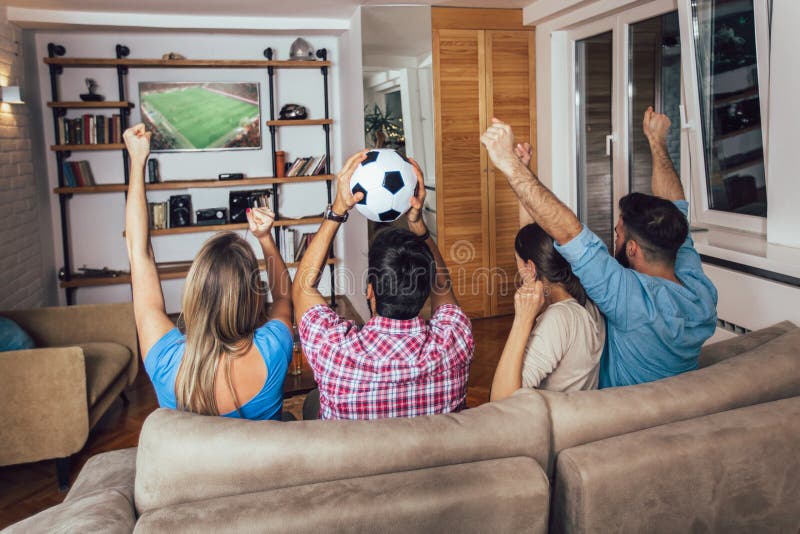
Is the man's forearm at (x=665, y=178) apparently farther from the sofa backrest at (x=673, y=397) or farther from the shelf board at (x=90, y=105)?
the shelf board at (x=90, y=105)

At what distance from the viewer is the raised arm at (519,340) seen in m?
1.64

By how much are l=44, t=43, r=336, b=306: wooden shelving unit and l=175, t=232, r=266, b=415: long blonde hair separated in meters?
3.72

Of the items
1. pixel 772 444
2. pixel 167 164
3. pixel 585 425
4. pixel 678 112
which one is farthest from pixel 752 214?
pixel 167 164

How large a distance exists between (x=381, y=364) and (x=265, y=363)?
334mm

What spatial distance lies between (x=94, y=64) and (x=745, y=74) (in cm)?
429

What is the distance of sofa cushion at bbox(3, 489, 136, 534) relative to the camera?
4.14ft

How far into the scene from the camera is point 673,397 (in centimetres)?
153

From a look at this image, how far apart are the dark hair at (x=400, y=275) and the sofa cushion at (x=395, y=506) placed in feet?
1.36

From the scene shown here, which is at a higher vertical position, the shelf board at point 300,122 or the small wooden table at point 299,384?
the shelf board at point 300,122

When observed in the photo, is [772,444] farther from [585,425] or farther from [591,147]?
[591,147]

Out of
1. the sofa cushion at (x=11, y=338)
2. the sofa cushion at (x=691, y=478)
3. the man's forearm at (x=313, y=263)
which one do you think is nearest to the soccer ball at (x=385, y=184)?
the man's forearm at (x=313, y=263)

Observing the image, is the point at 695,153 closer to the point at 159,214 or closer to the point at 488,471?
the point at 488,471

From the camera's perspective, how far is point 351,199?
6.07ft

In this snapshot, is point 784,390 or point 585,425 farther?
point 784,390
